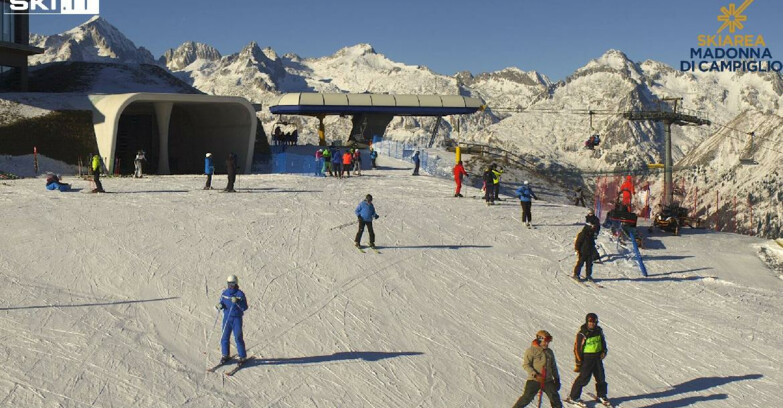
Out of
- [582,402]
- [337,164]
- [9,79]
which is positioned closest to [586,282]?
[582,402]

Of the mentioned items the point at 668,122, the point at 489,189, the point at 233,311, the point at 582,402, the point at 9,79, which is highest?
the point at 9,79

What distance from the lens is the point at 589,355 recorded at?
10.5 m

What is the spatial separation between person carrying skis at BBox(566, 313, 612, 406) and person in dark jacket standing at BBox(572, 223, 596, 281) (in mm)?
6201

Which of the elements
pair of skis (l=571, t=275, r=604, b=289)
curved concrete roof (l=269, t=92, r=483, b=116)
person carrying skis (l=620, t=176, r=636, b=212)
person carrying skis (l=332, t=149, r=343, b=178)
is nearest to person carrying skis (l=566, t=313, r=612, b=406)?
pair of skis (l=571, t=275, r=604, b=289)

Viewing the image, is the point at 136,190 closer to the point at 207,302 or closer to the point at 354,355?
the point at 207,302

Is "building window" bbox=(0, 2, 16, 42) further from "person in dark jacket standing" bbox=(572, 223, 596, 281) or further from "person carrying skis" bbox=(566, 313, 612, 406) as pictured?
"person carrying skis" bbox=(566, 313, 612, 406)

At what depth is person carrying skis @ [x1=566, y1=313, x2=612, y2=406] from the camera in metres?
10.5

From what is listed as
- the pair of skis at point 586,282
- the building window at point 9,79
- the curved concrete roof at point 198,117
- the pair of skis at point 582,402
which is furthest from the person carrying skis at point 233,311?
the building window at point 9,79

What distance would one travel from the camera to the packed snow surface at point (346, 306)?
10.9 m

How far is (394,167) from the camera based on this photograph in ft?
124

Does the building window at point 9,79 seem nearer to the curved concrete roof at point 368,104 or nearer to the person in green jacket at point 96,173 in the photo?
the curved concrete roof at point 368,104

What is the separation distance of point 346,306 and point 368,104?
1346 inches

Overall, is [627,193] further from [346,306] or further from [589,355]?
[589,355]

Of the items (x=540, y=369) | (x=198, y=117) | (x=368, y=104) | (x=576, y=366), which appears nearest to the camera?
(x=540, y=369)
